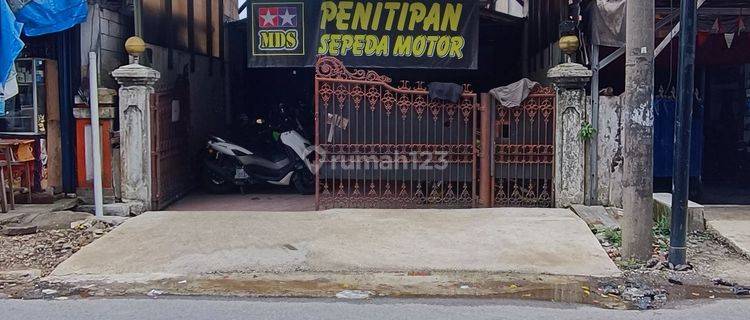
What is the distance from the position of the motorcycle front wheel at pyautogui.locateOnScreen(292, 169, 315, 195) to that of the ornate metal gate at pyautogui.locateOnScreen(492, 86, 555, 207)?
3.52m

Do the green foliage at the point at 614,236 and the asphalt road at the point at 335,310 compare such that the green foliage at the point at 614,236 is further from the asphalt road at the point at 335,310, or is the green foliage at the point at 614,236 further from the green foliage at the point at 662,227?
the asphalt road at the point at 335,310

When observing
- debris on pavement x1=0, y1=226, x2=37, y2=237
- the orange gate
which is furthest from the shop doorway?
debris on pavement x1=0, y1=226, x2=37, y2=237

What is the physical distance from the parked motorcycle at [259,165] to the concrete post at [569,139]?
4248mm

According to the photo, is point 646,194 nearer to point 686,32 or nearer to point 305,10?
point 686,32

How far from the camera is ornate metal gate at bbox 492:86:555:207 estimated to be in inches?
382

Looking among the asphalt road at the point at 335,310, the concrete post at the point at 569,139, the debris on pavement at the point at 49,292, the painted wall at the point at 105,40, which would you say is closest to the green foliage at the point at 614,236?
the concrete post at the point at 569,139

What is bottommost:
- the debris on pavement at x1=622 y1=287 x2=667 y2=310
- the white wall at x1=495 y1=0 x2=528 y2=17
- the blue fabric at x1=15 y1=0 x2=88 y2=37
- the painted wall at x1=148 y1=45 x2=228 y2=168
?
the debris on pavement at x1=622 y1=287 x2=667 y2=310

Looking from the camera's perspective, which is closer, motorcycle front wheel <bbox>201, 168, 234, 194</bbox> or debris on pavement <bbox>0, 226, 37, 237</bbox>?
debris on pavement <bbox>0, 226, 37, 237</bbox>

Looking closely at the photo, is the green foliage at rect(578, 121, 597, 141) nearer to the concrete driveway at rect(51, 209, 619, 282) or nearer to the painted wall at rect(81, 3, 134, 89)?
the concrete driveway at rect(51, 209, 619, 282)

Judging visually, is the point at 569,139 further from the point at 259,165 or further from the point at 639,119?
the point at 259,165

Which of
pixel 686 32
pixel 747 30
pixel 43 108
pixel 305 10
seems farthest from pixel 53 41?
pixel 747 30

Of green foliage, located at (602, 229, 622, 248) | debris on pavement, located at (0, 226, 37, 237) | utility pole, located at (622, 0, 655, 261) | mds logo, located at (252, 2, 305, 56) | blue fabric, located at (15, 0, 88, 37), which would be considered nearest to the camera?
utility pole, located at (622, 0, 655, 261)

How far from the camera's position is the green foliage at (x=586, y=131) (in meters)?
9.46

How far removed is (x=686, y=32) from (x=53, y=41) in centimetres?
837
